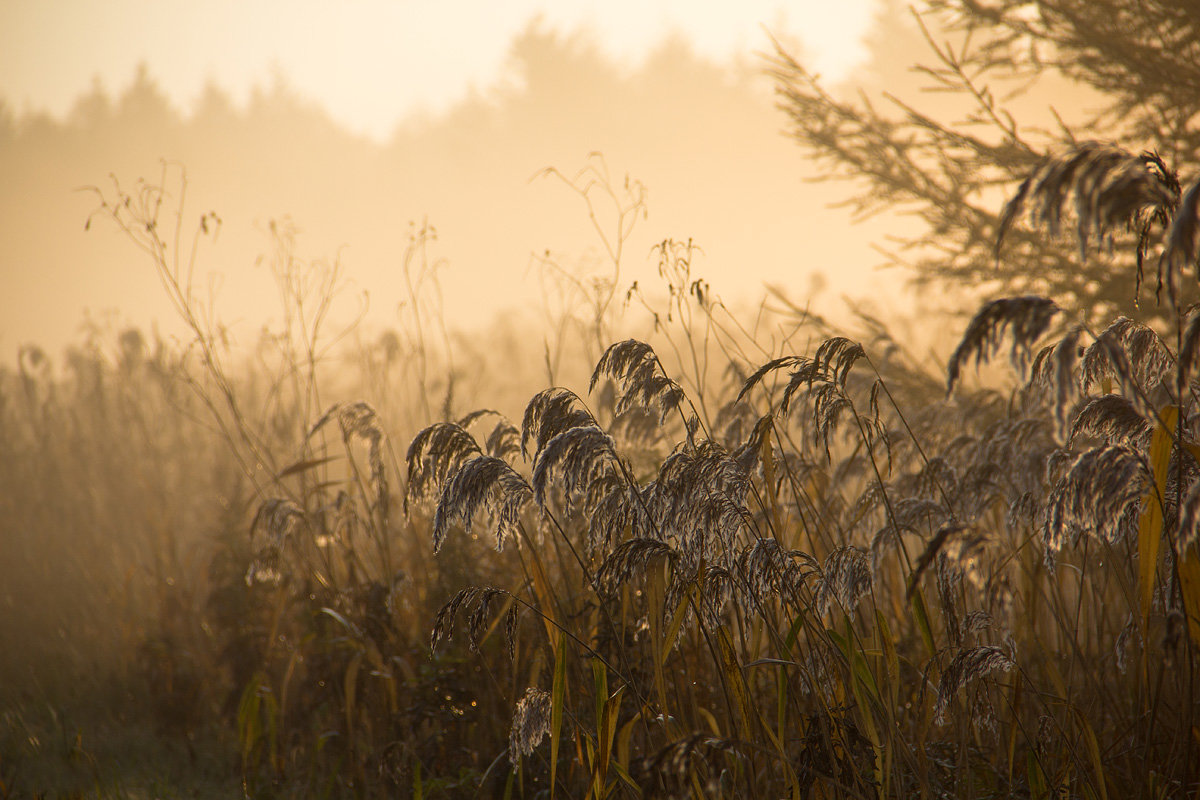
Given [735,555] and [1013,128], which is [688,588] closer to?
[735,555]

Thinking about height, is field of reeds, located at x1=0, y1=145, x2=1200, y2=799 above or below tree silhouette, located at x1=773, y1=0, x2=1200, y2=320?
below

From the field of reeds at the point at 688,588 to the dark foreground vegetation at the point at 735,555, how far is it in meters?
0.02

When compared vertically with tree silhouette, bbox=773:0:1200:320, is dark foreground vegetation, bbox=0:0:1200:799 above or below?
below

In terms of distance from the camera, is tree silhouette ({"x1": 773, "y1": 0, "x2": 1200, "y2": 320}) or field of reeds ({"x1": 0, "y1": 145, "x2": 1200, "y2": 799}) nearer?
field of reeds ({"x1": 0, "y1": 145, "x2": 1200, "y2": 799})

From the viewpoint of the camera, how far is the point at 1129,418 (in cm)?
155

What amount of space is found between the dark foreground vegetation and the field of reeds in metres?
0.02

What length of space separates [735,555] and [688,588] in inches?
5.0

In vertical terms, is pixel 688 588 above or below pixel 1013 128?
below

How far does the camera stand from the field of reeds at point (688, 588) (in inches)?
63.6

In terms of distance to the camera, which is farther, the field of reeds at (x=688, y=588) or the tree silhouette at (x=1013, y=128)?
the tree silhouette at (x=1013, y=128)

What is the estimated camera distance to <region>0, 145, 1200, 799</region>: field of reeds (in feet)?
5.30

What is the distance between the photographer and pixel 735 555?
1773 mm

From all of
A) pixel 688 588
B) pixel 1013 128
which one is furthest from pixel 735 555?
pixel 1013 128

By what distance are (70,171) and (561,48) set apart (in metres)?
22.9
